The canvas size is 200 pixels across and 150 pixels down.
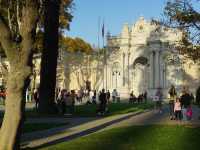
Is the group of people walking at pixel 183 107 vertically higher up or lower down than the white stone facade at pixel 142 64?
lower down

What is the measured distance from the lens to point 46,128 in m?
25.2

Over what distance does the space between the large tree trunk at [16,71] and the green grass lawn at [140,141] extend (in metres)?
2.73

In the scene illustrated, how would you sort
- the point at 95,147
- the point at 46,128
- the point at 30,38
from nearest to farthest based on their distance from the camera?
the point at 30,38
the point at 95,147
the point at 46,128

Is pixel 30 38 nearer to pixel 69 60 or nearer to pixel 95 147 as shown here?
pixel 95 147

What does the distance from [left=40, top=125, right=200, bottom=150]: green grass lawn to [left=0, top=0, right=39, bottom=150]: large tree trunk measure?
8.97 feet

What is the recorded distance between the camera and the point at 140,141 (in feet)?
65.1

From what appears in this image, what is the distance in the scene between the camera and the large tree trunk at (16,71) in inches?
580

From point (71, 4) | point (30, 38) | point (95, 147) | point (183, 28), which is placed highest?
point (71, 4)

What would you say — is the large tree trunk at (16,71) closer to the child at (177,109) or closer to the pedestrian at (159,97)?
the child at (177,109)

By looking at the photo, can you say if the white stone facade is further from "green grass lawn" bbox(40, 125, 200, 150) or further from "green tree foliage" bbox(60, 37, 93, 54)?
"green grass lawn" bbox(40, 125, 200, 150)

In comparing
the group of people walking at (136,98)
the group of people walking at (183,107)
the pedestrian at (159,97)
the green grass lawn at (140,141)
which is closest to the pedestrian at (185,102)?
the group of people walking at (183,107)

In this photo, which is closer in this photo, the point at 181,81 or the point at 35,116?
the point at 35,116

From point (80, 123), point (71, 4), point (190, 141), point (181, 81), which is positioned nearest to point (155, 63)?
point (181, 81)

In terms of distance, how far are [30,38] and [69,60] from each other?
3931 inches
